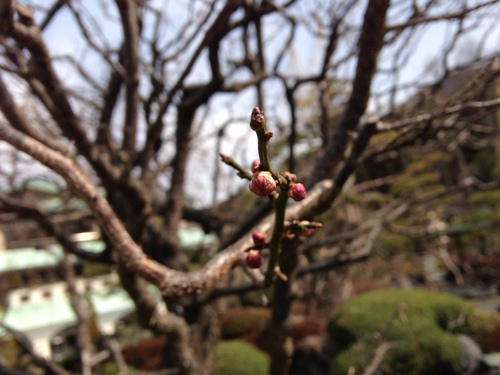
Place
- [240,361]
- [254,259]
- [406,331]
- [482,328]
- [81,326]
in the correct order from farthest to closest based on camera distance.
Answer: [240,361] < [406,331] < [482,328] < [81,326] < [254,259]

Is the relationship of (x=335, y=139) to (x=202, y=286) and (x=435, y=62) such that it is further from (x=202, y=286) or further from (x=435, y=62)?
(x=435, y=62)

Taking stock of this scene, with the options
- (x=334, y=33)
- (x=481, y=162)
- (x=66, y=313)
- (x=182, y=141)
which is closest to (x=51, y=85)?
(x=334, y=33)

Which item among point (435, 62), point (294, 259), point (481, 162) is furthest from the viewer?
Result: point (481, 162)

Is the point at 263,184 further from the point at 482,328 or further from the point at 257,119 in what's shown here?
the point at 482,328

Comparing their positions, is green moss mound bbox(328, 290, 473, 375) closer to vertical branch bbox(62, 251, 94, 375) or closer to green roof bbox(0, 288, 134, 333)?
vertical branch bbox(62, 251, 94, 375)

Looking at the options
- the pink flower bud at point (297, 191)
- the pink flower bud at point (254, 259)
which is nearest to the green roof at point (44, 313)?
the pink flower bud at point (254, 259)

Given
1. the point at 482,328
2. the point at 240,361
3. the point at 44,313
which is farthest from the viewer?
the point at 44,313

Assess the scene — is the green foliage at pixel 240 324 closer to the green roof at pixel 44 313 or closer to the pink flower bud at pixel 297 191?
the green roof at pixel 44 313

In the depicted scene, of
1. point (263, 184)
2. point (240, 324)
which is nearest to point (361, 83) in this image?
point (263, 184)
